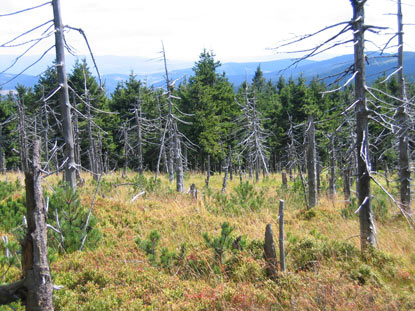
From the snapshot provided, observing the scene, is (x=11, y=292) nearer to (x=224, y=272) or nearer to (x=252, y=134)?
(x=224, y=272)

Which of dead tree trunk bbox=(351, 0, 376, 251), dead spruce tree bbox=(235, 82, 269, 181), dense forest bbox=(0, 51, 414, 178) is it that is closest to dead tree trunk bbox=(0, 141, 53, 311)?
dead tree trunk bbox=(351, 0, 376, 251)

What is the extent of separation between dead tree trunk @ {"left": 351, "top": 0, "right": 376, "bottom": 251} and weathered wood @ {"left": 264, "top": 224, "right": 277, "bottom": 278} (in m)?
1.52

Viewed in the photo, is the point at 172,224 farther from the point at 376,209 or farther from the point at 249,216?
the point at 376,209

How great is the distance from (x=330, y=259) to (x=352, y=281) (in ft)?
2.32

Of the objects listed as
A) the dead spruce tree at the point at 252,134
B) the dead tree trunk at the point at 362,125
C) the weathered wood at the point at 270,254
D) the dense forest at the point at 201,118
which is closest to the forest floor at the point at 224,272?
the weathered wood at the point at 270,254

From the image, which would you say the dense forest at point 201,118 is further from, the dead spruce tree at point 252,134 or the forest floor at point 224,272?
the forest floor at point 224,272

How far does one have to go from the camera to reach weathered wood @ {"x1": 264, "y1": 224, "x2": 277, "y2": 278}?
482cm

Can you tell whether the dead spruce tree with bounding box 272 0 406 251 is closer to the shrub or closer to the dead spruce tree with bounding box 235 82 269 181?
the shrub

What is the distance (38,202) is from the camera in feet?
A: 8.36

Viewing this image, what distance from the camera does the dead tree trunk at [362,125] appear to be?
483cm

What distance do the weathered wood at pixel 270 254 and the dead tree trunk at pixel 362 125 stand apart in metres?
1.52

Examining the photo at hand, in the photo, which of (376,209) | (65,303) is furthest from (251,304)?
(376,209)

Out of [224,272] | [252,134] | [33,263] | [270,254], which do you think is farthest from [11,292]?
[252,134]

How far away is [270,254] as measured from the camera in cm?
493
